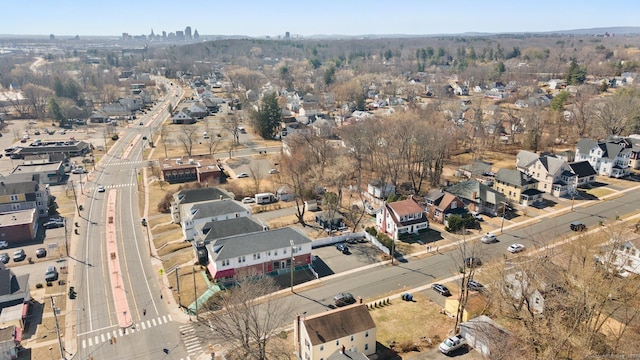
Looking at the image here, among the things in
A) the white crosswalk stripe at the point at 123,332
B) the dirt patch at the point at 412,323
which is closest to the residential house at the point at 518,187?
the dirt patch at the point at 412,323

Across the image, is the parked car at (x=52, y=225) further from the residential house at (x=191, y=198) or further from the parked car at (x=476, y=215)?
the parked car at (x=476, y=215)

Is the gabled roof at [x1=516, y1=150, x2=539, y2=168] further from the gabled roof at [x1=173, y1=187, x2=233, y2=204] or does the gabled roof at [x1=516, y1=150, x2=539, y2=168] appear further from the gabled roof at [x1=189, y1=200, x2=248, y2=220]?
the gabled roof at [x1=173, y1=187, x2=233, y2=204]

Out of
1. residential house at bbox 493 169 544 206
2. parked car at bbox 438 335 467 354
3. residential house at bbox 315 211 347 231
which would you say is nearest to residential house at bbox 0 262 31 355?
residential house at bbox 315 211 347 231

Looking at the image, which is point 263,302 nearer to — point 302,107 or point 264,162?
point 264,162

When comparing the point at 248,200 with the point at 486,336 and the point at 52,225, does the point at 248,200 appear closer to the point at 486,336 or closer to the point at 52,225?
the point at 52,225

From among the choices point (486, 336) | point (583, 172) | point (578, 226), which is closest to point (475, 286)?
point (486, 336)

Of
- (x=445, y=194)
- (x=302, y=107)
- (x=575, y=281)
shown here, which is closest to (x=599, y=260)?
(x=575, y=281)
